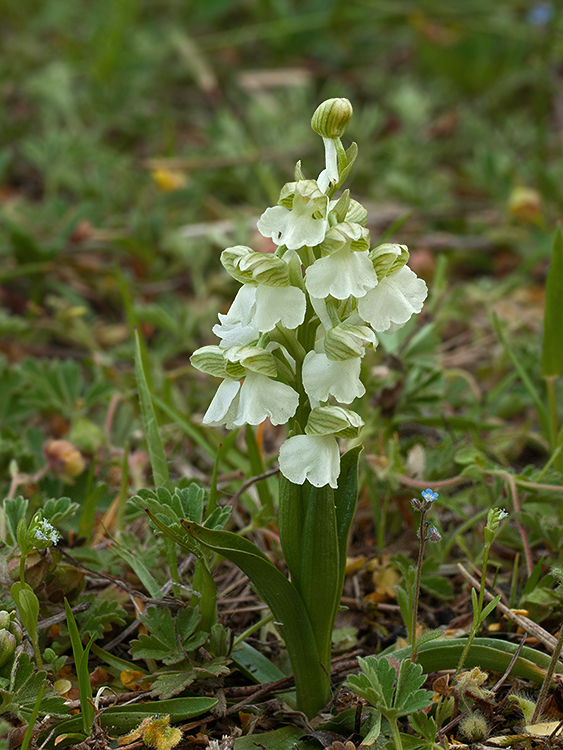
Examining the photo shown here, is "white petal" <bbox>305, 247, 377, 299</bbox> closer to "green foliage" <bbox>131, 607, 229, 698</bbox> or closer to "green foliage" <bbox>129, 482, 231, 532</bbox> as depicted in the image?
"green foliage" <bbox>129, 482, 231, 532</bbox>

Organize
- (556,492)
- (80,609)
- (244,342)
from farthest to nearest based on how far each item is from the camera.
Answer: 1. (556,492)
2. (80,609)
3. (244,342)

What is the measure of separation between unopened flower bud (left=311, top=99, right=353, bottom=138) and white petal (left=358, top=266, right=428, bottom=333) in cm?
26

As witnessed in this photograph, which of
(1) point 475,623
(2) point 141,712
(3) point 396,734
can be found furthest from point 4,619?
(1) point 475,623

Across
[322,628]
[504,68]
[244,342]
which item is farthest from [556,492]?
[504,68]

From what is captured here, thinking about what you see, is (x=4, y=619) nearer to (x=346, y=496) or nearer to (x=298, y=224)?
(x=346, y=496)

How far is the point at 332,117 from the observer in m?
1.26

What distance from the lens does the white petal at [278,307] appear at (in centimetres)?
119

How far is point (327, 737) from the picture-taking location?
1.33 m

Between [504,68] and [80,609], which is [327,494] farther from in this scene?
[504,68]

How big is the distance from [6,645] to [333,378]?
0.73 meters

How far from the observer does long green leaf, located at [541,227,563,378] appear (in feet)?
6.08

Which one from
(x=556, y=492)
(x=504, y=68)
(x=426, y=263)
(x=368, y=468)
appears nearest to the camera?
(x=556, y=492)

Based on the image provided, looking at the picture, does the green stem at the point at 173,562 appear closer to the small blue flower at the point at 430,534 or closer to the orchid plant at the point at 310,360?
the orchid plant at the point at 310,360

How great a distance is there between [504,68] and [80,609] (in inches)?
165
